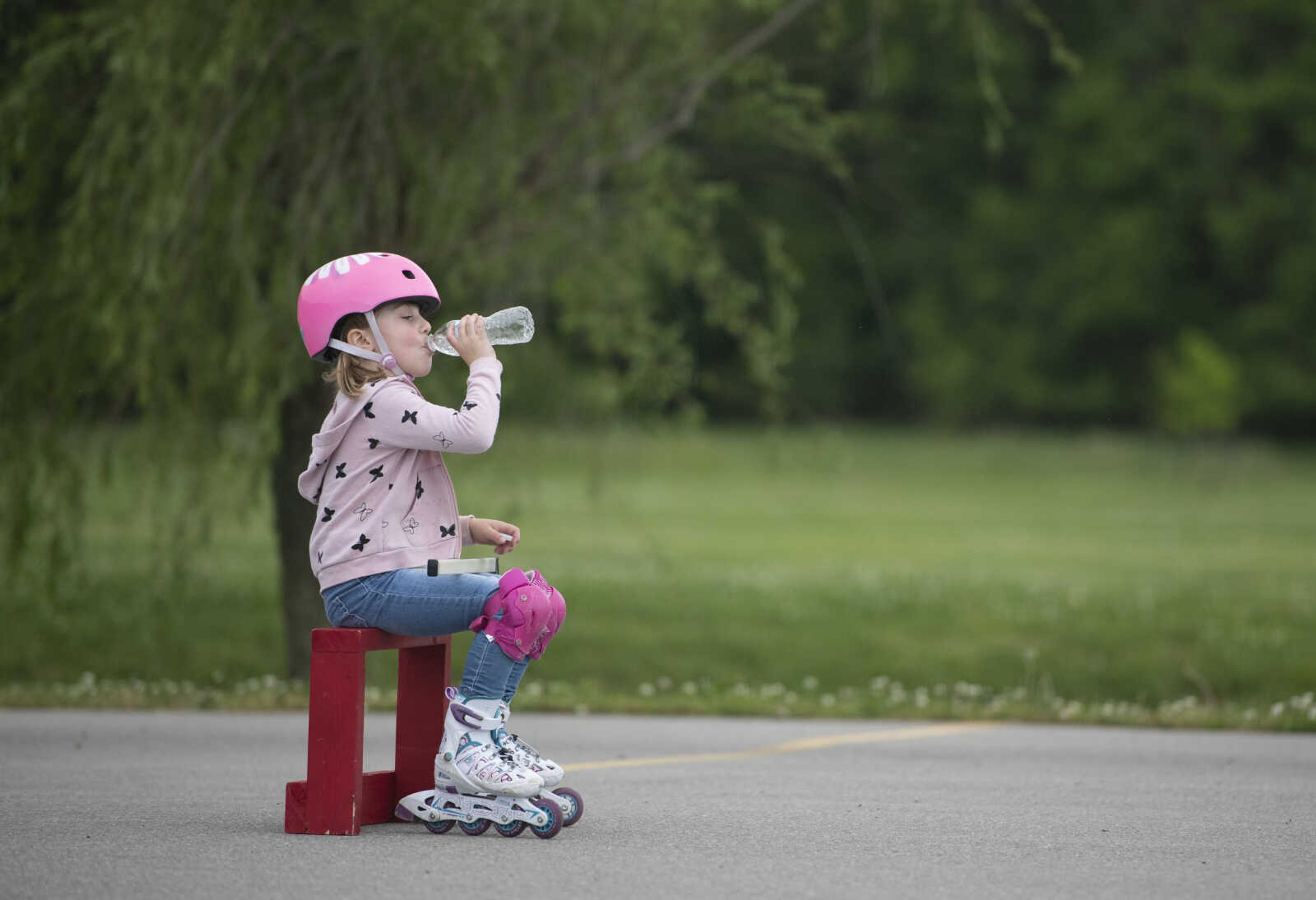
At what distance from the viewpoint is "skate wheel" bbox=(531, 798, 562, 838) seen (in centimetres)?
525

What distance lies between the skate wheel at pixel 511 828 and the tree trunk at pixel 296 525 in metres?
5.03

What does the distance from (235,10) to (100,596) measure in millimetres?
6464

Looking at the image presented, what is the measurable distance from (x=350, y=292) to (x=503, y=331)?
0.55 metres

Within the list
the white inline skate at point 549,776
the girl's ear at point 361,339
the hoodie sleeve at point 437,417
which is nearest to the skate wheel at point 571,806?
the white inline skate at point 549,776

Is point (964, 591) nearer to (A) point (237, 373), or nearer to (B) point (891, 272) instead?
(A) point (237, 373)

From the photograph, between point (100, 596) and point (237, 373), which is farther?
point (100, 596)

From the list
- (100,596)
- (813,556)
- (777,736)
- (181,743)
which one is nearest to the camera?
(181,743)

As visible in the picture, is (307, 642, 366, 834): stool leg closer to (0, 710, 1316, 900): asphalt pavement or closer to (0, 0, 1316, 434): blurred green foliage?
(0, 710, 1316, 900): asphalt pavement

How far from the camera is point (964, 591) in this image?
599 inches

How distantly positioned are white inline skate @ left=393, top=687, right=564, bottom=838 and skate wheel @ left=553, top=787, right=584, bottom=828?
0.32ft

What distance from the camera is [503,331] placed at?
570 cm

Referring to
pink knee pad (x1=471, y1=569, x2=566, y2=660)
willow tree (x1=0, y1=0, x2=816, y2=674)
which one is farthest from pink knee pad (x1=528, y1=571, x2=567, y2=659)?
willow tree (x1=0, y1=0, x2=816, y2=674)

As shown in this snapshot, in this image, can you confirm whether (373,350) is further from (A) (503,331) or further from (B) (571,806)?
(B) (571,806)

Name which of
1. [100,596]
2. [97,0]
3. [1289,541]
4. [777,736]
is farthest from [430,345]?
[1289,541]
